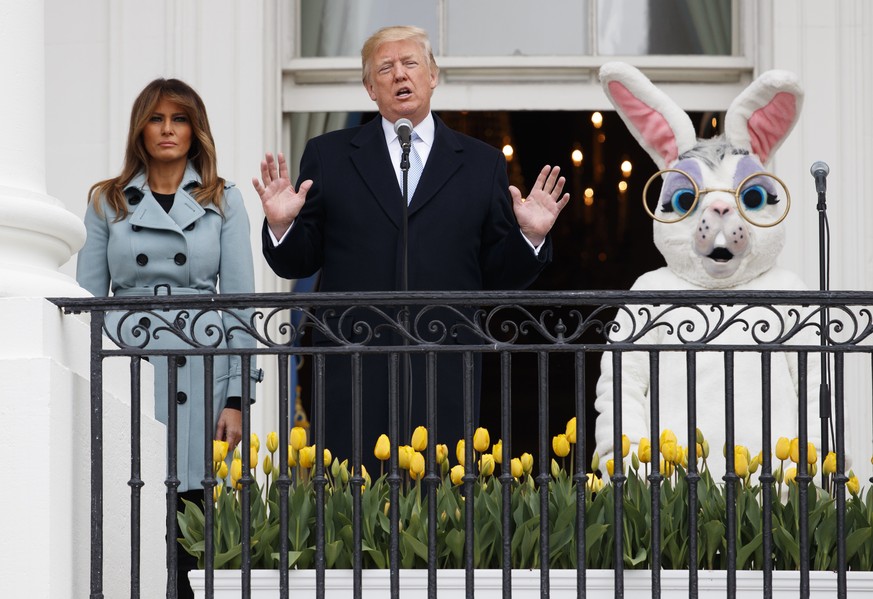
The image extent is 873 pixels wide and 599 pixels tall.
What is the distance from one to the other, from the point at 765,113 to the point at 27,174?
3.21 meters

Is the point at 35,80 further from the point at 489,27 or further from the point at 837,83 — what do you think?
the point at 837,83

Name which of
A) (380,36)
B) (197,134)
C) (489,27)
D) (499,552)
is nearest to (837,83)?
(489,27)

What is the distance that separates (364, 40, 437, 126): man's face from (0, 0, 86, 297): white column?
→ 1.28 metres

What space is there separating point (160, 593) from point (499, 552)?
110 cm

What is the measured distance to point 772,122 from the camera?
694 cm

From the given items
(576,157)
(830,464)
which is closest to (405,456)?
(830,464)

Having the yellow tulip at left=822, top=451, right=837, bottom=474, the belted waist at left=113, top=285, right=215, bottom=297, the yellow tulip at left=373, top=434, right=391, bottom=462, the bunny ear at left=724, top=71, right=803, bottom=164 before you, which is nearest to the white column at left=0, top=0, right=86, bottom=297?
the belted waist at left=113, top=285, right=215, bottom=297

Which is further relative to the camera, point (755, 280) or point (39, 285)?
point (755, 280)

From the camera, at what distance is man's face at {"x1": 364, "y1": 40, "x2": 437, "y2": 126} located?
5914mm

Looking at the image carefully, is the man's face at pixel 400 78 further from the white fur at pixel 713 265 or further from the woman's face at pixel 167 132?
the white fur at pixel 713 265

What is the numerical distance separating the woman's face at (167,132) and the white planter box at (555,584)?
176cm

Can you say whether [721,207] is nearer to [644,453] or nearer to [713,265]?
[713,265]

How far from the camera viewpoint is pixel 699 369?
668 centimetres

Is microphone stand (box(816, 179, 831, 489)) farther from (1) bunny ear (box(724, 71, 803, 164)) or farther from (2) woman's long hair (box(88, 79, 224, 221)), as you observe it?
(2) woman's long hair (box(88, 79, 224, 221))
